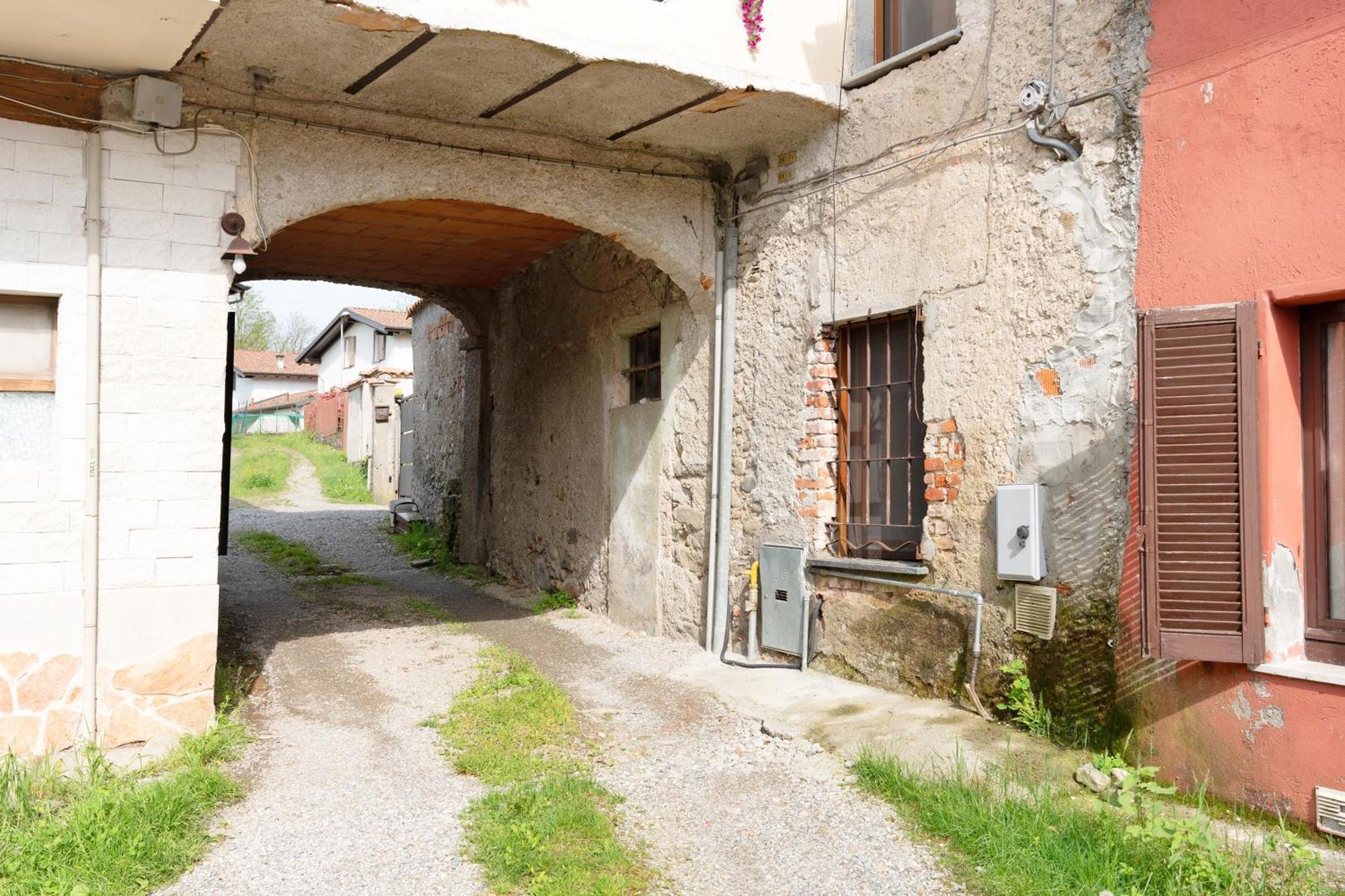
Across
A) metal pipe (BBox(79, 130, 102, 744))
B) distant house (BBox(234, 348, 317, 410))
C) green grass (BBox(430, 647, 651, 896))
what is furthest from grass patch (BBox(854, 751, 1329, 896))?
distant house (BBox(234, 348, 317, 410))

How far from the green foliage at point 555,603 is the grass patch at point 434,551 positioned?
1.63m

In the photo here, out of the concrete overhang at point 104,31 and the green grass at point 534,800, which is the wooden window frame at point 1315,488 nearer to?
the green grass at point 534,800

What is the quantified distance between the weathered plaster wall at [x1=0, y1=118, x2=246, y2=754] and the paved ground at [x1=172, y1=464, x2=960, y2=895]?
799 millimetres

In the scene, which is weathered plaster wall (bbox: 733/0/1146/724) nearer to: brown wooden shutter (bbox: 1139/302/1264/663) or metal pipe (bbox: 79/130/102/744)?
brown wooden shutter (bbox: 1139/302/1264/663)

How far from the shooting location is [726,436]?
706 centimetres

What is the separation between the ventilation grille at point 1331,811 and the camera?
379 cm

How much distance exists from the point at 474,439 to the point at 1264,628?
30.0 ft

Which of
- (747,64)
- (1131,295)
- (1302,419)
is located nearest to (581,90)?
A: (747,64)

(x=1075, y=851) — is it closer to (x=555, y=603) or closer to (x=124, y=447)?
(x=124, y=447)

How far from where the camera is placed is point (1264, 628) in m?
4.07

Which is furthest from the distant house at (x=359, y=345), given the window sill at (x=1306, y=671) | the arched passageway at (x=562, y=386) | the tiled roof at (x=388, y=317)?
the window sill at (x=1306, y=671)

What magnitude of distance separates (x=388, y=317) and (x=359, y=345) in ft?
8.90

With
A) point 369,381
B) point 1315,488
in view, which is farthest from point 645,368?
point 369,381

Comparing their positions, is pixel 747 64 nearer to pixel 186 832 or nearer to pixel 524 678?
pixel 524 678
